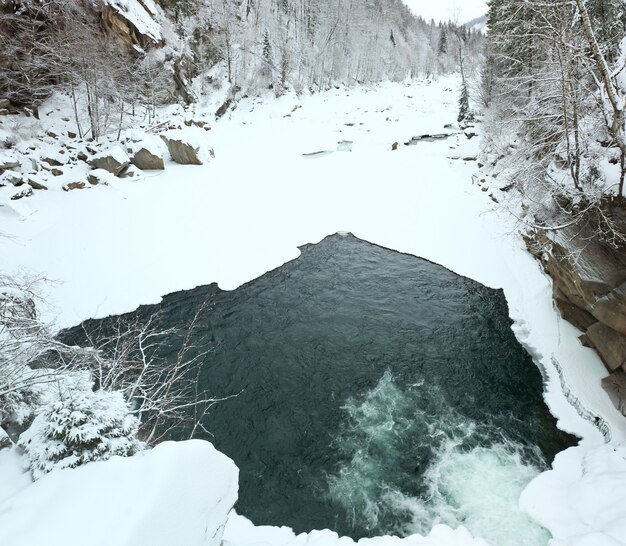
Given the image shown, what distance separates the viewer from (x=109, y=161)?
2058 cm

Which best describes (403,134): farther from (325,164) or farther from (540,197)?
(540,197)

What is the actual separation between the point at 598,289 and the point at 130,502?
35.7 feet

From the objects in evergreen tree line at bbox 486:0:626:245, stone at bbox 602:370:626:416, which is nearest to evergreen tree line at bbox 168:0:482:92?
evergreen tree line at bbox 486:0:626:245

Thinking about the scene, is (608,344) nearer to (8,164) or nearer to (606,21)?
(606,21)

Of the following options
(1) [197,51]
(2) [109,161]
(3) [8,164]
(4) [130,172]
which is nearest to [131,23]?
(1) [197,51]

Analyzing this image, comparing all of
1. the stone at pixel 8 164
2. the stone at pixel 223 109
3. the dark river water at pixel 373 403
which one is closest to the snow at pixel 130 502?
the dark river water at pixel 373 403

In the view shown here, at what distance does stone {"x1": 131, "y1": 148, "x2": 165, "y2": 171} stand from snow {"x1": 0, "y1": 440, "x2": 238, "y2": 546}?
68.1ft

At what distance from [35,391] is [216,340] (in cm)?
563

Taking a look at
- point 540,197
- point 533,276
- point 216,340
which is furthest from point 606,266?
point 216,340

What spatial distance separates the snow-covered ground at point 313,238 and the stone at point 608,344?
0.48 metres

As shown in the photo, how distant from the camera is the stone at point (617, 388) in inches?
337


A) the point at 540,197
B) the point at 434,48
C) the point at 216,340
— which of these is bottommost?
the point at 216,340

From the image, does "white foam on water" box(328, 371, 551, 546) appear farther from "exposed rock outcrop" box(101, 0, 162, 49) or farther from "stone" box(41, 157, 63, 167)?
"exposed rock outcrop" box(101, 0, 162, 49)

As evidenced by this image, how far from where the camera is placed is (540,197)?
1063 cm
